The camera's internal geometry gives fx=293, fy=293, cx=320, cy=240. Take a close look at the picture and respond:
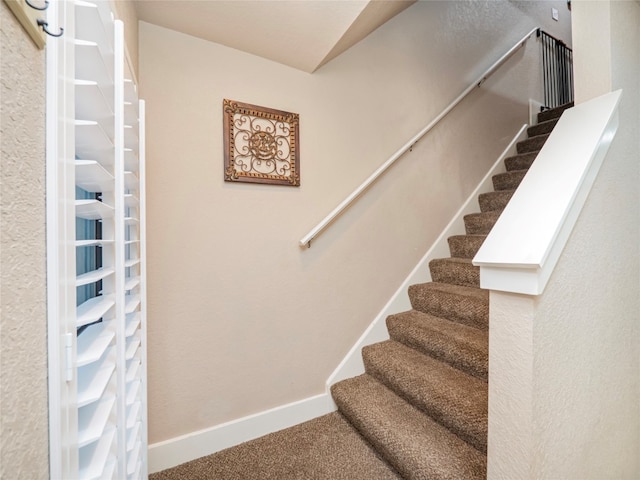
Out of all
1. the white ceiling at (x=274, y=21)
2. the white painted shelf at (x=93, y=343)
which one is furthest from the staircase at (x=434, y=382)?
the white ceiling at (x=274, y=21)

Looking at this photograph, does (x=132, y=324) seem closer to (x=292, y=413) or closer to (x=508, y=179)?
(x=292, y=413)

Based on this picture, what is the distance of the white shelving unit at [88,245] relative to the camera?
1.41ft

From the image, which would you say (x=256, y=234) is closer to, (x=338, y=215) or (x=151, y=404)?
(x=338, y=215)

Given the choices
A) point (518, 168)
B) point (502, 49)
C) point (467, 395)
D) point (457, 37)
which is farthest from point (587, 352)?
point (502, 49)

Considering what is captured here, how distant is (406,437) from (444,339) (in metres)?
0.54

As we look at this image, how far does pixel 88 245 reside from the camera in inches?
26.5

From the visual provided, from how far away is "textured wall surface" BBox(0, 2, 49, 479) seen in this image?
1.08ft

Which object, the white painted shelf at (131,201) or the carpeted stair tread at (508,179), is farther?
the carpeted stair tread at (508,179)

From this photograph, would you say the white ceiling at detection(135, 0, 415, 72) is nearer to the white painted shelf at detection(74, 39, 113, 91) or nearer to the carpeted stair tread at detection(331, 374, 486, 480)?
the white painted shelf at detection(74, 39, 113, 91)

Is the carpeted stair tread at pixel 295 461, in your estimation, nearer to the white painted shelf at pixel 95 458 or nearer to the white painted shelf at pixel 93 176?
the white painted shelf at pixel 95 458

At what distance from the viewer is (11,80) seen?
1.13ft

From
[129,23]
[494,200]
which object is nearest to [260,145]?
[129,23]

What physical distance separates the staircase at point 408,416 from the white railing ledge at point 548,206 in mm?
722

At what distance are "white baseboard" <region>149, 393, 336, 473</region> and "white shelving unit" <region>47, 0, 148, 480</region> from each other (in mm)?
492
